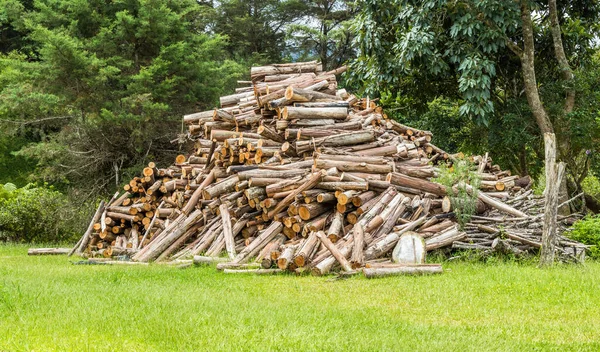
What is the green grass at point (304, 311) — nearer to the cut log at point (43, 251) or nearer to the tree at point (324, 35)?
the cut log at point (43, 251)

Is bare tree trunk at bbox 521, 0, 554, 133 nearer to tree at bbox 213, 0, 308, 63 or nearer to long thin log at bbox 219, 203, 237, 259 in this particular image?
long thin log at bbox 219, 203, 237, 259

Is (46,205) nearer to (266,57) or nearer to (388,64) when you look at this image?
(388,64)

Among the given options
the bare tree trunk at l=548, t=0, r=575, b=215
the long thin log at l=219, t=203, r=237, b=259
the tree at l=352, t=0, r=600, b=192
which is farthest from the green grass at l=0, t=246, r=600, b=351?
the bare tree trunk at l=548, t=0, r=575, b=215

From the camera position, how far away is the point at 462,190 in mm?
12617

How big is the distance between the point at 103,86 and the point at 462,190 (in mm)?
13103

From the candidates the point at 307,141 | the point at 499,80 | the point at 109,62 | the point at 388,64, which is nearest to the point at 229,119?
the point at 307,141

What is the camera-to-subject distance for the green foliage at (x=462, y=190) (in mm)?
12531

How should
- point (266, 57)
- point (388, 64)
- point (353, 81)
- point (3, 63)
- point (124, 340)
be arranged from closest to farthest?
point (124, 340) → point (388, 64) → point (353, 81) → point (3, 63) → point (266, 57)

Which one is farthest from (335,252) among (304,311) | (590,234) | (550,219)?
(590,234)

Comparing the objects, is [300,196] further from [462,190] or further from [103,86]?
[103,86]

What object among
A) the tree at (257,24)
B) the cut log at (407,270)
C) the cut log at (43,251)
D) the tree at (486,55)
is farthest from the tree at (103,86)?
the tree at (257,24)

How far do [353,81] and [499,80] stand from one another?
15.5 ft

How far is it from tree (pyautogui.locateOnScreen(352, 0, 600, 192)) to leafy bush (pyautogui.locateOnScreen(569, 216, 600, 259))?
399cm

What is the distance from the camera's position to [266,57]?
34.3 metres
